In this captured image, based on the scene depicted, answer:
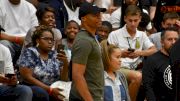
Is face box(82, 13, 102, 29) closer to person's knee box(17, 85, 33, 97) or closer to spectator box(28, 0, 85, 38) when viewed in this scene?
person's knee box(17, 85, 33, 97)

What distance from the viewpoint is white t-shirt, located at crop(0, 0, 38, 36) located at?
30.2 feet

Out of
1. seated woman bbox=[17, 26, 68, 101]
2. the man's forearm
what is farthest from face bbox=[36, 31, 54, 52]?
the man's forearm

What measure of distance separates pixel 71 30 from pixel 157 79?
7.07 ft

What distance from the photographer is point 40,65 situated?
25.2 ft

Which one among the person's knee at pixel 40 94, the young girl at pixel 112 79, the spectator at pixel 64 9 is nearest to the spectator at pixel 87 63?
the young girl at pixel 112 79

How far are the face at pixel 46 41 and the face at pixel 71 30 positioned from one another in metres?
1.03

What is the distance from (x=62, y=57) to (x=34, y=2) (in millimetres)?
2917

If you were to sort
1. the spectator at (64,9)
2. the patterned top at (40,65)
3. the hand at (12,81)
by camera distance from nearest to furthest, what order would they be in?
the hand at (12,81)
the patterned top at (40,65)
the spectator at (64,9)

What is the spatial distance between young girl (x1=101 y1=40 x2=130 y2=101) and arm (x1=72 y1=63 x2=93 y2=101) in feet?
3.29

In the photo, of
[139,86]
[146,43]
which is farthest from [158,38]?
[139,86]

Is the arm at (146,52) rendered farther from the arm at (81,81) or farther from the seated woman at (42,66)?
the arm at (81,81)

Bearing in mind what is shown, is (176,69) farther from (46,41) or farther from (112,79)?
(46,41)

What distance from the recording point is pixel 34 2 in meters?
10.5

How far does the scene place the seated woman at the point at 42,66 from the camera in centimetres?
744
